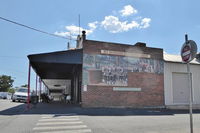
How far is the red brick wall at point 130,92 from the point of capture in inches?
605

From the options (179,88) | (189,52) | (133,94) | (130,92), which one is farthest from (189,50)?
(179,88)

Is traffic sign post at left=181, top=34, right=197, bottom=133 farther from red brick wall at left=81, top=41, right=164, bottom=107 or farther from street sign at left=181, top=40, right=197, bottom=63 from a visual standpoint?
red brick wall at left=81, top=41, right=164, bottom=107

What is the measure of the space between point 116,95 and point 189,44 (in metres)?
10.9

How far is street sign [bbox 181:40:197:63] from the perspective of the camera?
18.1ft

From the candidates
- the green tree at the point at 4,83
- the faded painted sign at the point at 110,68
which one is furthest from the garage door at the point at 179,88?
the green tree at the point at 4,83

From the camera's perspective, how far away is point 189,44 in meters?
5.65

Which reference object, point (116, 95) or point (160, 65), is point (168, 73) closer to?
point (160, 65)

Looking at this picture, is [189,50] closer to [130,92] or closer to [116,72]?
[116,72]

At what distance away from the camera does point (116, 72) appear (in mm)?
16203

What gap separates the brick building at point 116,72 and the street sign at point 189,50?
33.3 ft

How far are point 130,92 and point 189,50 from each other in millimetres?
11137

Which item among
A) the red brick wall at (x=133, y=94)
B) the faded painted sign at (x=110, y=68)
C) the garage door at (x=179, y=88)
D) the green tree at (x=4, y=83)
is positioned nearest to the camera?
the red brick wall at (x=133, y=94)

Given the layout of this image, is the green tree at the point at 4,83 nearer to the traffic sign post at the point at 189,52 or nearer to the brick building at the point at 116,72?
the brick building at the point at 116,72

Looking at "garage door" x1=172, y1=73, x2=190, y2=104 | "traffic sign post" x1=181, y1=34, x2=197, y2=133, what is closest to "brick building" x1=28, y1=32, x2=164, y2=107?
"garage door" x1=172, y1=73, x2=190, y2=104
